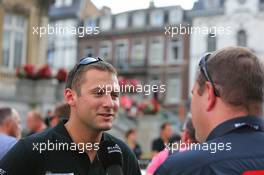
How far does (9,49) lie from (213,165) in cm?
2015

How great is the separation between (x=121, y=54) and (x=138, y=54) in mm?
1467

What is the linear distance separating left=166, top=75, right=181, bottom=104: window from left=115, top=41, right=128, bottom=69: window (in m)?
4.40

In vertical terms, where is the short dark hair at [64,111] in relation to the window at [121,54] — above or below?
below

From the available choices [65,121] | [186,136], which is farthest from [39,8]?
[65,121]

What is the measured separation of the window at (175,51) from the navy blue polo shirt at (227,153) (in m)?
46.4

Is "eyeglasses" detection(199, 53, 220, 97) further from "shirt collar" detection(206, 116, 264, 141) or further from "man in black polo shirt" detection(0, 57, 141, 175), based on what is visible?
"man in black polo shirt" detection(0, 57, 141, 175)

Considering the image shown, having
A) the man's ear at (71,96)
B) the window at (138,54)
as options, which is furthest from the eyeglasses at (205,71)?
the window at (138,54)

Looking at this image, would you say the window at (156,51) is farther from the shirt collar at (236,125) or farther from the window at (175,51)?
the shirt collar at (236,125)

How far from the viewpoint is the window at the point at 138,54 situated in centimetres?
5027

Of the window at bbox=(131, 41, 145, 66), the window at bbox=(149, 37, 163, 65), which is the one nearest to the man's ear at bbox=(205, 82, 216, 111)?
the window at bbox=(149, 37, 163, 65)

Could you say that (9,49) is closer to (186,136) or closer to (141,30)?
(186,136)

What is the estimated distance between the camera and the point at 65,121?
343cm

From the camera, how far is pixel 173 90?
160ft

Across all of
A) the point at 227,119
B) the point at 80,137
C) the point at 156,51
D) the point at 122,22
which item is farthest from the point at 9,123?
the point at 122,22
